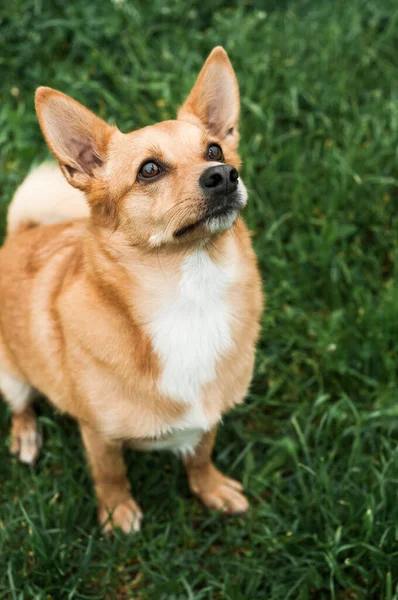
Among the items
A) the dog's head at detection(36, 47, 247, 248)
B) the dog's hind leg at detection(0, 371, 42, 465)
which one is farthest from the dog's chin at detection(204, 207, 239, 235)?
the dog's hind leg at detection(0, 371, 42, 465)

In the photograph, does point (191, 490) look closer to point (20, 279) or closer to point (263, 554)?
point (263, 554)

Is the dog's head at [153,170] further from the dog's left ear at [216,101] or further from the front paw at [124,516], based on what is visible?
the front paw at [124,516]

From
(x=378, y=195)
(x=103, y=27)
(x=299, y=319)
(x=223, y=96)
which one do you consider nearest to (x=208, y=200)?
(x=223, y=96)

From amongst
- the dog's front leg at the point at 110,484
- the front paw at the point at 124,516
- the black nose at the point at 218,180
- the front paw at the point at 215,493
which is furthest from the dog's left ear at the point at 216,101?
the front paw at the point at 124,516

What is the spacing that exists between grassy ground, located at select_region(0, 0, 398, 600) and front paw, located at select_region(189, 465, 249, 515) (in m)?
0.07

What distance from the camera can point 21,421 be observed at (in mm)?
3455

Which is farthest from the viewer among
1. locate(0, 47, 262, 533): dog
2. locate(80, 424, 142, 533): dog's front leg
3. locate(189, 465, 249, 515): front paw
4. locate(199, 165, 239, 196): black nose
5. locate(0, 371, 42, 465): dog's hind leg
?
locate(0, 371, 42, 465): dog's hind leg

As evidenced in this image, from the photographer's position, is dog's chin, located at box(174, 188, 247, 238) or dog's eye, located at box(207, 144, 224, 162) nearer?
dog's chin, located at box(174, 188, 247, 238)

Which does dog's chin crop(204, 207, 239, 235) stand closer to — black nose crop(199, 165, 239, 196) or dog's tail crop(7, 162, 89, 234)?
black nose crop(199, 165, 239, 196)

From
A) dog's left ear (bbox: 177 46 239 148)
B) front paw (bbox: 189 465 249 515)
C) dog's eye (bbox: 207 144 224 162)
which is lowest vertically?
front paw (bbox: 189 465 249 515)

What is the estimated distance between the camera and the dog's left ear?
Result: 2631mm

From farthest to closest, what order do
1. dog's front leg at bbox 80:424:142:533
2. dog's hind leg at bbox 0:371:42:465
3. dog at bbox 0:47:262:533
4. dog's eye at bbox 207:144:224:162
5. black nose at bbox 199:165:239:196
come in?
dog's hind leg at bbox 0:371:42:465, dog's front leg at bbox 80:424:142:533, dog's eye at bbox 207:144:224:162, dog at bbox 0:47:262:533, black nose at bbox 199:165:239:196

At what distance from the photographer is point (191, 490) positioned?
10.9 ft

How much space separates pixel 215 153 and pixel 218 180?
0.95ft
